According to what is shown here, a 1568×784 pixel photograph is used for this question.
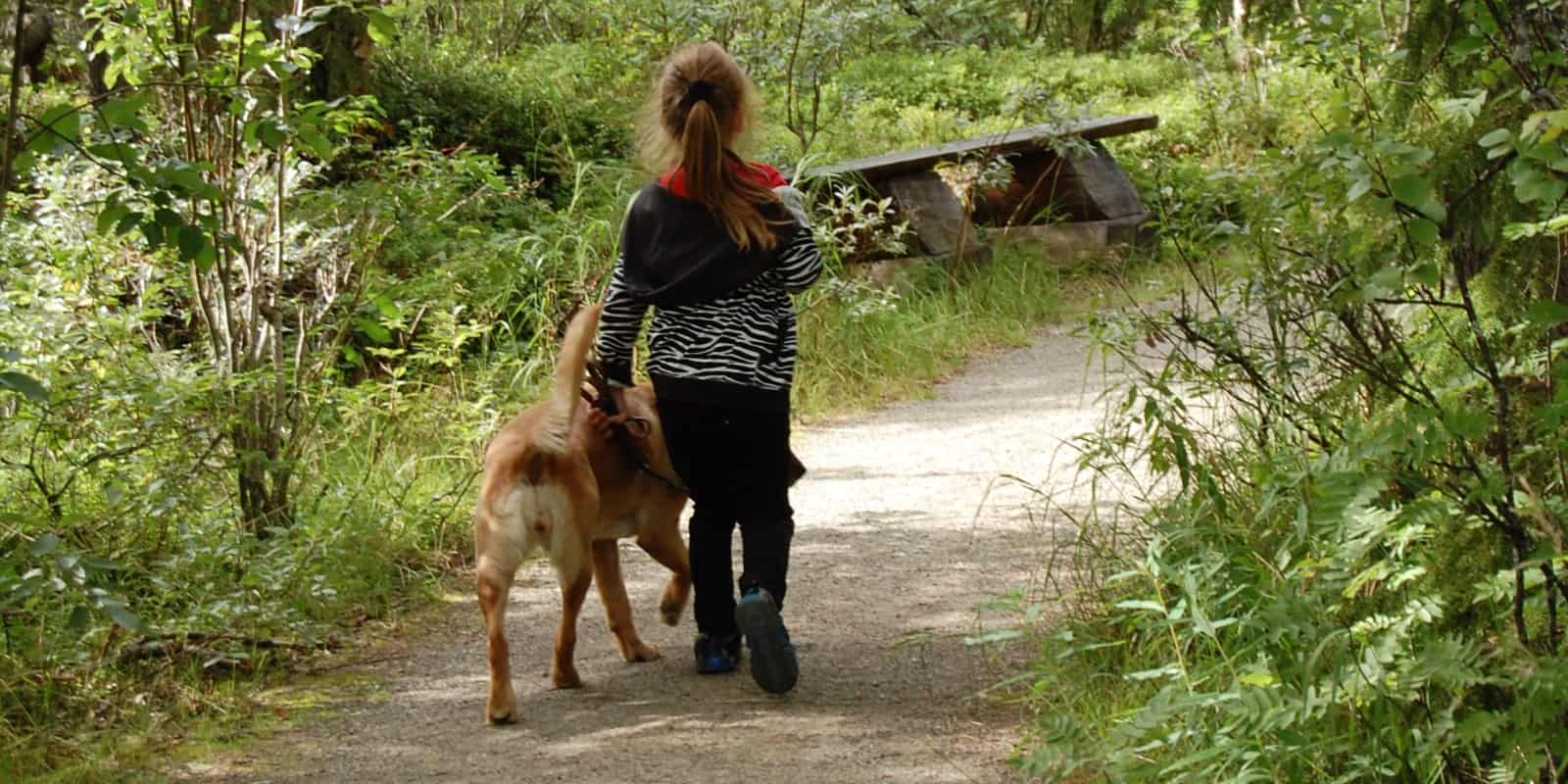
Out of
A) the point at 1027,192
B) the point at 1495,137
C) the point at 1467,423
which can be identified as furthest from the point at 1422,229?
the point at 1027,192

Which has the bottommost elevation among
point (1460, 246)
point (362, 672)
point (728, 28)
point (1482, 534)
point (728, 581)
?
point (362, 672)

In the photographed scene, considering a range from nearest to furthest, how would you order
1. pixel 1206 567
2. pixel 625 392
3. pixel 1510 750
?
1. pixel 1510 750
2. pixel 1206 567
3. pixel 625 392

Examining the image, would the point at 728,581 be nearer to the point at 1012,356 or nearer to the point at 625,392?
the point at 625,392

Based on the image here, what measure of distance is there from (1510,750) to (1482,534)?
46cm

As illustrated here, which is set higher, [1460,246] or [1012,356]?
[1460,246]

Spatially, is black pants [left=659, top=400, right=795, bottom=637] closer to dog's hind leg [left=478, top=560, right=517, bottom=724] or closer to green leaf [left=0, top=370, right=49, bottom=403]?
dog's hind leg [left=478, top=560, right=517, bottom=724]

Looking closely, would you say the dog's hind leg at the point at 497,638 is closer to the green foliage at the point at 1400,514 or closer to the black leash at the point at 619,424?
the black leash at the point at 619,424

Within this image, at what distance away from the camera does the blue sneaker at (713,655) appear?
18.3ft

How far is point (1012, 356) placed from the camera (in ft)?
39.3

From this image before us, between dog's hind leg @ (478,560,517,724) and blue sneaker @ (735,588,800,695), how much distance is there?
70 cm

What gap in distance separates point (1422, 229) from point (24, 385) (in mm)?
2842

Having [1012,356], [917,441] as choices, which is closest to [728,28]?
[1012,356]

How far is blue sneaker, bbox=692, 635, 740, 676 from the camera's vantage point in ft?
18.3

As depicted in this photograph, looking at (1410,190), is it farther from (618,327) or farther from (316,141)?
(316,141)
